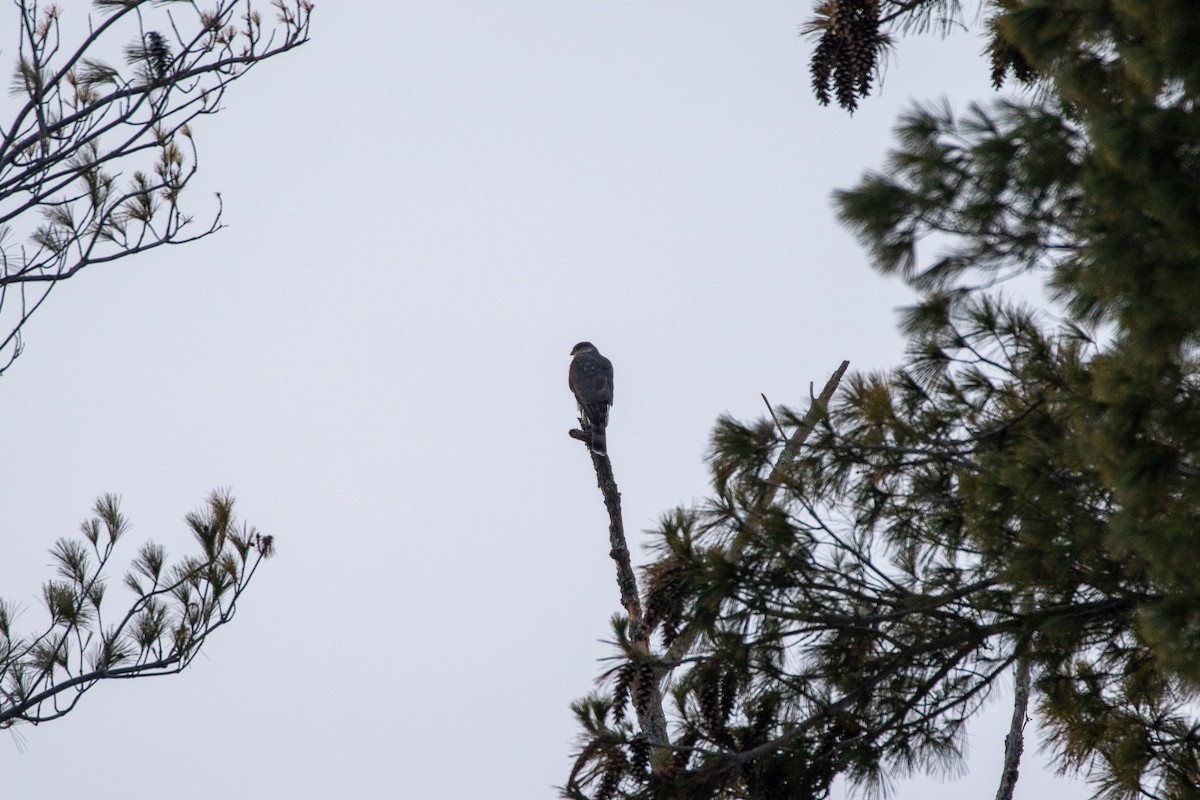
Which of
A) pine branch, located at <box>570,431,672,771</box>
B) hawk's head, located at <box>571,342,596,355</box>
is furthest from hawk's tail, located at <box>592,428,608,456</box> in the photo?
hawk's head, located at <box>571,342,596,355</box>

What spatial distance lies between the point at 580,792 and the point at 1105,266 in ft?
8.24

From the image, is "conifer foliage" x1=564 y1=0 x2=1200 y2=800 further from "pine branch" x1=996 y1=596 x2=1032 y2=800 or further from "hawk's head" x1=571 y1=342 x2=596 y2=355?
"hawk's head" x1=571 y1=342 x2=596 y2=355

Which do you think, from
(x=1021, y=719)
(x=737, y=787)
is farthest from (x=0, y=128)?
(x=1021, y=719)

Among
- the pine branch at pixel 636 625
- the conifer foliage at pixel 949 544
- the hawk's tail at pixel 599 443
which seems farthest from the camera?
the hawk's tail at pixel 599 443

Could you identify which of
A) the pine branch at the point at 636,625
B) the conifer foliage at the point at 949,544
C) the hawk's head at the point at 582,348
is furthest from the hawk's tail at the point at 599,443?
the hawk's head at the point at 582,348

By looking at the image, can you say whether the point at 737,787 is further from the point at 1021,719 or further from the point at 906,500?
the point at 1021,719

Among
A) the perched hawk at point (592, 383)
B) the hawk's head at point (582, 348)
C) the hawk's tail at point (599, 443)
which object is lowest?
the hawk's tail at point (599, 443)

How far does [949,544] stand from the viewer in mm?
4500

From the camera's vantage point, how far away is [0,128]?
5.04 meters

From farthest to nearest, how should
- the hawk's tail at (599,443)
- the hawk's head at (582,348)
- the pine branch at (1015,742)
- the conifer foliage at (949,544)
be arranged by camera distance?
the hawk's head at (582,348) < the hawk's tail at (599,443) < the pine branch at (1015,742) < the conifer foliage at (949,544)

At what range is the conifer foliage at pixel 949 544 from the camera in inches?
134

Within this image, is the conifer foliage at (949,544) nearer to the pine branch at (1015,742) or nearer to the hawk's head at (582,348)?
the pine branch at (1015,742)

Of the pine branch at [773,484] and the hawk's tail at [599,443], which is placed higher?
the hawk's tail at [599,443]

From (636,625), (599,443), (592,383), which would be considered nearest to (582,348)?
(592,383)
